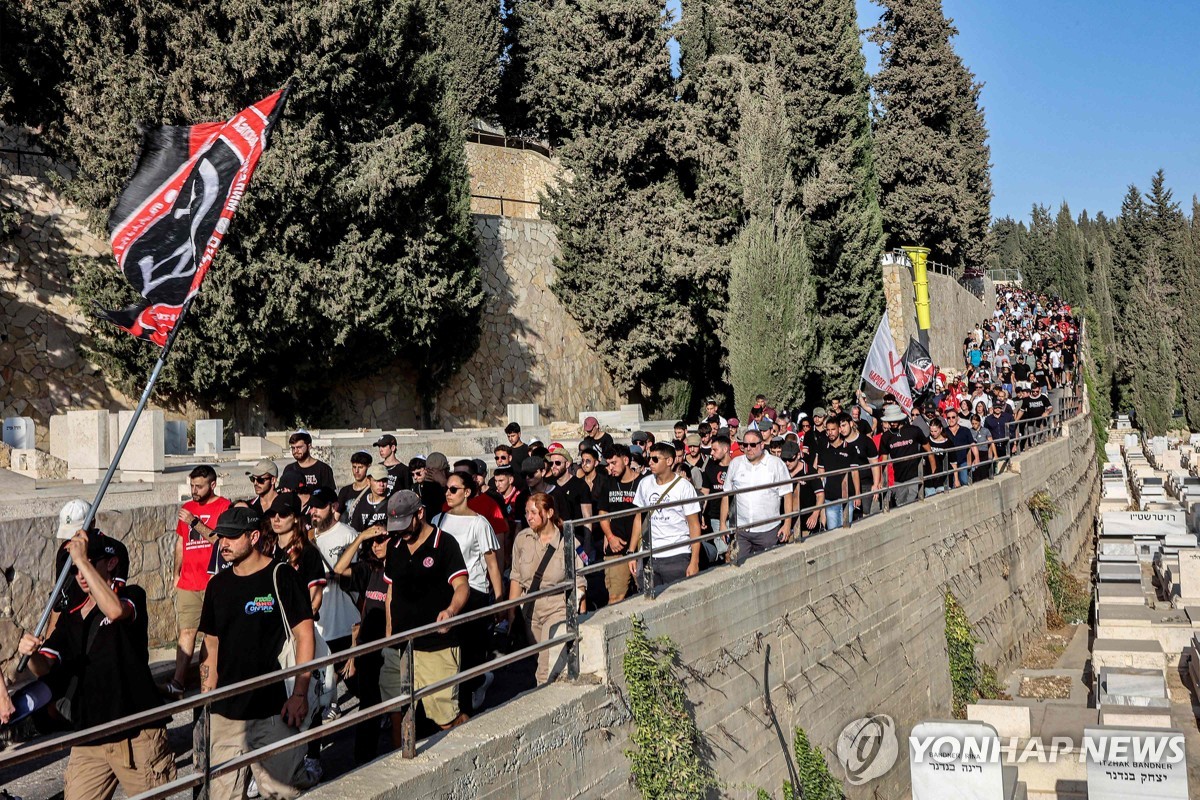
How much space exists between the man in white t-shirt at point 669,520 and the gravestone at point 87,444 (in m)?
7.20

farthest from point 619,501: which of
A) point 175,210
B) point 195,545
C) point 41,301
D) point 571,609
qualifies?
point 41,301

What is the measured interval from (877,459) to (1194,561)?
11232 millimetres

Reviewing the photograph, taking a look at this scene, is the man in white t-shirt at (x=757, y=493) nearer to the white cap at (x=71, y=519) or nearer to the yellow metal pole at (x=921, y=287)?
the white cap at (x=71, y=519)

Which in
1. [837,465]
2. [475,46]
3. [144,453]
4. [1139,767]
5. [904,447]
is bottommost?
[1139,767]

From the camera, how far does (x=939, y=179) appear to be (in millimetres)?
43062

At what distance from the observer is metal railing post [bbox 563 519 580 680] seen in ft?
24.4

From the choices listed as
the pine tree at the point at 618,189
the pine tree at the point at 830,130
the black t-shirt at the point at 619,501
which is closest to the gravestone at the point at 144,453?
the black t-shirt at the point at 619,501

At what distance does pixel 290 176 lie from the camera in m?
20.8

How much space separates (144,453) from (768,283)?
17516 millimetres

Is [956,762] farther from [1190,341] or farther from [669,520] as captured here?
[1190,341]

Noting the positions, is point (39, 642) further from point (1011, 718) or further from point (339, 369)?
point (339, 369)

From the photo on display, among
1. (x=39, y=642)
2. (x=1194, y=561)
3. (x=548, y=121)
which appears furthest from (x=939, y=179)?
(x=39, y=642)

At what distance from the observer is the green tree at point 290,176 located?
20094mm

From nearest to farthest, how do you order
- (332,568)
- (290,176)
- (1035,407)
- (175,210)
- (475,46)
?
(332,568) → (175,210) → (290,176) → (1035,407) → (475,46)
